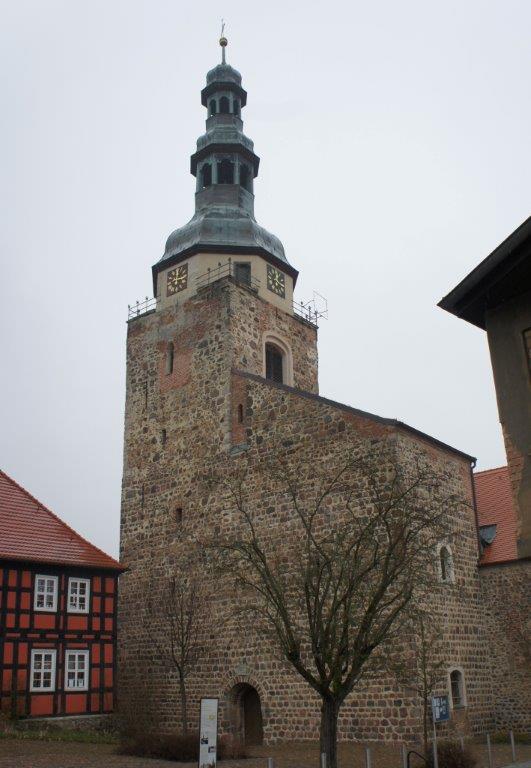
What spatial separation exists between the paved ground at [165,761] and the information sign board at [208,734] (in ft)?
11.6

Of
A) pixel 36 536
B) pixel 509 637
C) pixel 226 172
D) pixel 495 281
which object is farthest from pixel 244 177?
pixel 495 281

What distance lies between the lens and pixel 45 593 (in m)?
21.5

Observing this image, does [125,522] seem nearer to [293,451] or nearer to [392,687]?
[293,451]

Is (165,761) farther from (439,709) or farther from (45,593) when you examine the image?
(45,593)

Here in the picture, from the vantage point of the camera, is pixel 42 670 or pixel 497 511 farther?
pixel 497 511

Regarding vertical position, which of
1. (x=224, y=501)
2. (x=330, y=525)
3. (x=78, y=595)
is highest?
(x=224, y=501)

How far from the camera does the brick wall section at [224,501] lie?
19125 millimetres

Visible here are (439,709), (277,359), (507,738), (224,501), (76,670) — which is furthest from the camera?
(277,359)

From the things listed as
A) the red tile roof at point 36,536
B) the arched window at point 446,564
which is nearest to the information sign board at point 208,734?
the arched window at point 446,564

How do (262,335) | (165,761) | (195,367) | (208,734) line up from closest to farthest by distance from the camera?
(208,734) < (165,761) < (195,367) < (262,335)

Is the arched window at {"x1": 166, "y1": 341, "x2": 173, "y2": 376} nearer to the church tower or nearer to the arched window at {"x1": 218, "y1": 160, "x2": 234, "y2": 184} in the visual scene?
the church tower

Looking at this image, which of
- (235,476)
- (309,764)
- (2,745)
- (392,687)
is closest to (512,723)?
(392,687)

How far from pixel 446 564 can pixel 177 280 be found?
45.2 feet

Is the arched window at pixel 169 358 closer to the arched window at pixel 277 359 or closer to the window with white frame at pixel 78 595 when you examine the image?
the arched window at pixel 277 359
